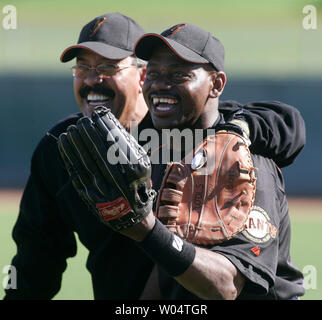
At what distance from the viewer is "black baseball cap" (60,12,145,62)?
3.62 metres

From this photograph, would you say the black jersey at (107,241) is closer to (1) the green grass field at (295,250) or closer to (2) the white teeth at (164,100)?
(2) the white teeth at (164,100)

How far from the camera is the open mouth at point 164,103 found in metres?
3.02

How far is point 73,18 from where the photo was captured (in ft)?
64.7

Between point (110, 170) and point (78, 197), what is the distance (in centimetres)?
98

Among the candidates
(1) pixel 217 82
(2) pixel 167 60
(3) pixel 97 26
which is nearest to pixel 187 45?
(2) pixel 167 60

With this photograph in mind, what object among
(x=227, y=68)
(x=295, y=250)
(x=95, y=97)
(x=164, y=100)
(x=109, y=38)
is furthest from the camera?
(x=227, y=68)

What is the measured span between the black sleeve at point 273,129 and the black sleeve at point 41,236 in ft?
3.67

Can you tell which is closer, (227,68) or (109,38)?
(109,38)

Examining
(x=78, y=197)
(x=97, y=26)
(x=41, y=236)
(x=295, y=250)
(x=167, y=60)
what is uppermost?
(x=97, y=26)

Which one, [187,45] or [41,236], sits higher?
→ [187,45]

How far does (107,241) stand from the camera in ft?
10.8

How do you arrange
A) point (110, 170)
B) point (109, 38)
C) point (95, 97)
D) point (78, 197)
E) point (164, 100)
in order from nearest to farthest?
point (110, 170) → point (164, 100) → point (78, 197) → point (95, 97) → point (109, 38)

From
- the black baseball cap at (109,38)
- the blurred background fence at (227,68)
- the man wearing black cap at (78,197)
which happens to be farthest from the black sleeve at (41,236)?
the blurred background fence at (227,68)

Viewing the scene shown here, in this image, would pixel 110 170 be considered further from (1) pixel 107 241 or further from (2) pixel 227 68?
(2) pixel 227 68
